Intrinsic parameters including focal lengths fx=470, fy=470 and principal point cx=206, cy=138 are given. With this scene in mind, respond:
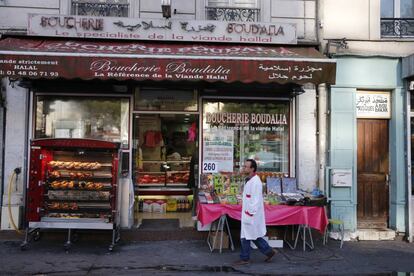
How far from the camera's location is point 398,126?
10.2 m

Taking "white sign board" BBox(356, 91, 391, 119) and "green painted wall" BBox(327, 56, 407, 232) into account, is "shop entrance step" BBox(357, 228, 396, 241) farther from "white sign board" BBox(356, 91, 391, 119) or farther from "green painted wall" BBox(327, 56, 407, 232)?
"white sign board" BBox(356, 91, 391, 119)

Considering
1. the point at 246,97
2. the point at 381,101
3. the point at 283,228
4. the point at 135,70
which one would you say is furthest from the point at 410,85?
the point at 135,70

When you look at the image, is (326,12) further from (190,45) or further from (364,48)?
(190,45)

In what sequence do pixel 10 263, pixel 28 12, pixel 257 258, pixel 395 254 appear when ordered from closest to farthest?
pixel 10 263 → pixel 257 258 → pixel 395 254 → pixel 28 12

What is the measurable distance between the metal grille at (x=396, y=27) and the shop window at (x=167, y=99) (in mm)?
4545

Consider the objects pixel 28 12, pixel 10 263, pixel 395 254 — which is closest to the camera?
pixel 10 263

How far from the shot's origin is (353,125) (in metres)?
10.2

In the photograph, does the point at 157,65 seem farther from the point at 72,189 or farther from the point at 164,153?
the point at 164,153

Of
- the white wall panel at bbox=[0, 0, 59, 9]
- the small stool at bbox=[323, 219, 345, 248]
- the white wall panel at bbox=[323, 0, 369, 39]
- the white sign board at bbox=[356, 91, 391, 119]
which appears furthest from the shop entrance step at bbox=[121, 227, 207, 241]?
the white wall panel at bbox=[323, 0, 369, 39]

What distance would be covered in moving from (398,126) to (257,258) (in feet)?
14.7

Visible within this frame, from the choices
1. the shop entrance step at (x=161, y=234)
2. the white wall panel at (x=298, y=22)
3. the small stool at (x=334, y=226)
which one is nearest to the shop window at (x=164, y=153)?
the shop entrance step at (x=161, y=234)

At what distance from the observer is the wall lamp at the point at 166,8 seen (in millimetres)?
9281

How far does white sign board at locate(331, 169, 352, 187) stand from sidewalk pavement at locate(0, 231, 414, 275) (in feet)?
4.22

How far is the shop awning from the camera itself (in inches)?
324
